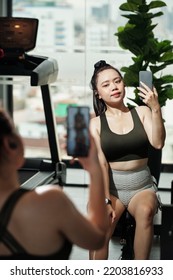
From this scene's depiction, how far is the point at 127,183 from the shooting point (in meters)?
3.17

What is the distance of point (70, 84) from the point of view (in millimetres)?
5586

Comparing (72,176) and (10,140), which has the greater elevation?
(10,140)

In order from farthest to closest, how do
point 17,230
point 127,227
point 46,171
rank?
point 46,171, point 127,227, point 17,230

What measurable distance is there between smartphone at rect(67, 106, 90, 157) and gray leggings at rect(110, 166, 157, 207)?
5.12 feet

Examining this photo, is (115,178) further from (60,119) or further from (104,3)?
(104,3)

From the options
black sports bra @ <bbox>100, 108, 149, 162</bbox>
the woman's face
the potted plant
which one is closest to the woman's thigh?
black sports bra @ <bbox>100, 108, 149, 162</bbox>

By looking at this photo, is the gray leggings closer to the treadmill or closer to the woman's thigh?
the woman's thigh

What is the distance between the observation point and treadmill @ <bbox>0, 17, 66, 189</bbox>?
3.67m

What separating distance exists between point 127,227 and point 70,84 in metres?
2.44

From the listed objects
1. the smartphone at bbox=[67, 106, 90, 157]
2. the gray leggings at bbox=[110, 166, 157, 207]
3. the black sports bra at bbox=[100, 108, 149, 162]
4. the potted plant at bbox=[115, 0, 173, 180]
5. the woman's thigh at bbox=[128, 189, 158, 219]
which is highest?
the smartphone at bbox=[67, 106, 90, 157]

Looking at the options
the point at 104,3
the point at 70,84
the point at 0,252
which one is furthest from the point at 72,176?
the point at 0,252

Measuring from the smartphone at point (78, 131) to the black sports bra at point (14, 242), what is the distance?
16 centimetres

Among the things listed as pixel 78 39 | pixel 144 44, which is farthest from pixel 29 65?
pixel 78 39

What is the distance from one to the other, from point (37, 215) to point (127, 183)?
1.68m
